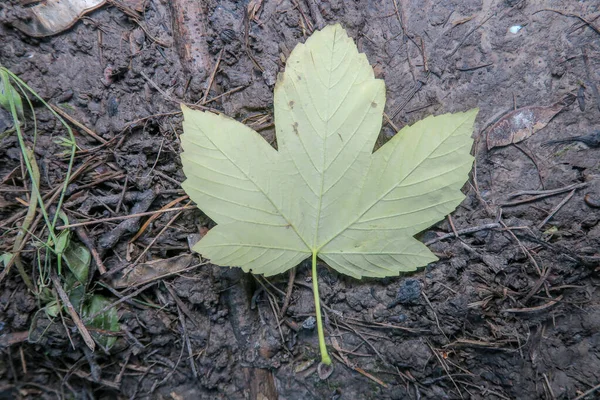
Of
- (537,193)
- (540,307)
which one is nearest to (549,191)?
(537,193)

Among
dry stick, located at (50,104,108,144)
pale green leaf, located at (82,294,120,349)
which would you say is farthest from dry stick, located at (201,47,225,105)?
pale green leaf, located at (82,294,120,349)

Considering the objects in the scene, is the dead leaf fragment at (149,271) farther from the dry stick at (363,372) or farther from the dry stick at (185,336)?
the dry stick at (363,372)

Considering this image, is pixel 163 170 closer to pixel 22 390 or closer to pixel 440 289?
pixel 22 390

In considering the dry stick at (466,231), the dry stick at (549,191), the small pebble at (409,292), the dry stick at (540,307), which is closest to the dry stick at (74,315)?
the small pebble at (409,292)

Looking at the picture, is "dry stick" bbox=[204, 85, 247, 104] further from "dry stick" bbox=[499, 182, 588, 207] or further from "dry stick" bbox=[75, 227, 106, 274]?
"dry stick" bbox=[499, 182, 588, 207]

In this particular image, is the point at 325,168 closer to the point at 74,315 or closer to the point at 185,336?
the point at 185,336

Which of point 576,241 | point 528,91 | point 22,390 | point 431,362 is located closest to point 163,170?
point 22,390
